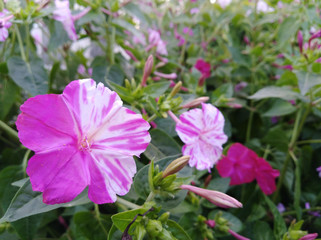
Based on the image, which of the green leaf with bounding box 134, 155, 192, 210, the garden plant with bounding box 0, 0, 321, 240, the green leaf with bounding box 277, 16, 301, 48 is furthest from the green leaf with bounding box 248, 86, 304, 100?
the green leaf with bounding box 134, 155, 192, 210

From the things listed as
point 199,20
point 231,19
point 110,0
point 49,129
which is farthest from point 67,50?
point 49,129

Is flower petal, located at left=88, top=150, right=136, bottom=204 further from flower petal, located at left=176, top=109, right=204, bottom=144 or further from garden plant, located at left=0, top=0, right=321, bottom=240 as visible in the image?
flower petal, located at left=176, top=109, right=204, bottom=144

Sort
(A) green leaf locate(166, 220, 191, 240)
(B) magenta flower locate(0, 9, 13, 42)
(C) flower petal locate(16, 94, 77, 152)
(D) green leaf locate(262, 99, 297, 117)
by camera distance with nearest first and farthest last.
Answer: (C) flower petal locate(16, 94, 77, 152) → (A) green leaf locate(166, 220, 191, 240) → (B) magenta flower locate(0, 9, 13, 42) → (D) green leaf locate(262, 99, 297, 117)

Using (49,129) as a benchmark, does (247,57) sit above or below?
below

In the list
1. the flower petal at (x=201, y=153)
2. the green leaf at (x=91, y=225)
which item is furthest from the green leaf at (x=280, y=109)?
the green leaf at (x=91, y=225)

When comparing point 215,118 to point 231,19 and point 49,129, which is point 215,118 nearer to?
point 49,129
